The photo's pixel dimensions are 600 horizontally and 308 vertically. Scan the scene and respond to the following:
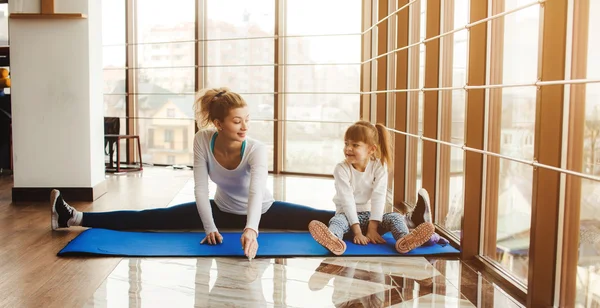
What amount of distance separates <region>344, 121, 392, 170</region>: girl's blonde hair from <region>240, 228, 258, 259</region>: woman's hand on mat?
2.09 feet

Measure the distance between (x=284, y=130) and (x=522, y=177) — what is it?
3716 millimetres

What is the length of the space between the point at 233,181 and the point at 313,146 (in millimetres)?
2793

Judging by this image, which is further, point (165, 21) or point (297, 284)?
point (165, 21)

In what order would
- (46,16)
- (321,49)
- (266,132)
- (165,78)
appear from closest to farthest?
(46,16), (321,49), (266,132), (165,78)

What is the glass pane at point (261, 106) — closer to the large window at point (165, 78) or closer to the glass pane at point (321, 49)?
the glass pane at point (321, 49)

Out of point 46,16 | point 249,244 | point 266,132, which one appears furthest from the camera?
point 266,132

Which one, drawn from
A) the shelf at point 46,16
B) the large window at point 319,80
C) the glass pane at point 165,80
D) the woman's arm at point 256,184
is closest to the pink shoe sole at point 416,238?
the woman's arm at point 256,184

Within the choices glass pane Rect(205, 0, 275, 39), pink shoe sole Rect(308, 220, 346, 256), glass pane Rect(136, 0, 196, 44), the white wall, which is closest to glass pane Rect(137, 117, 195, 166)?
glass pane Rect(136, 0, 196, 44)

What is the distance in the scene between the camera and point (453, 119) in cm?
288

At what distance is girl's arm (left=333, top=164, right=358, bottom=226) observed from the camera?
2.69 metres

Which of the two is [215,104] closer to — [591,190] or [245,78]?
[591,190]

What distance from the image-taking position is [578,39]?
65.6 inches

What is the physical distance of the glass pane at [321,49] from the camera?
5.33 metres

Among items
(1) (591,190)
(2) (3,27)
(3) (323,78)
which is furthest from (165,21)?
(1) (591,190)
